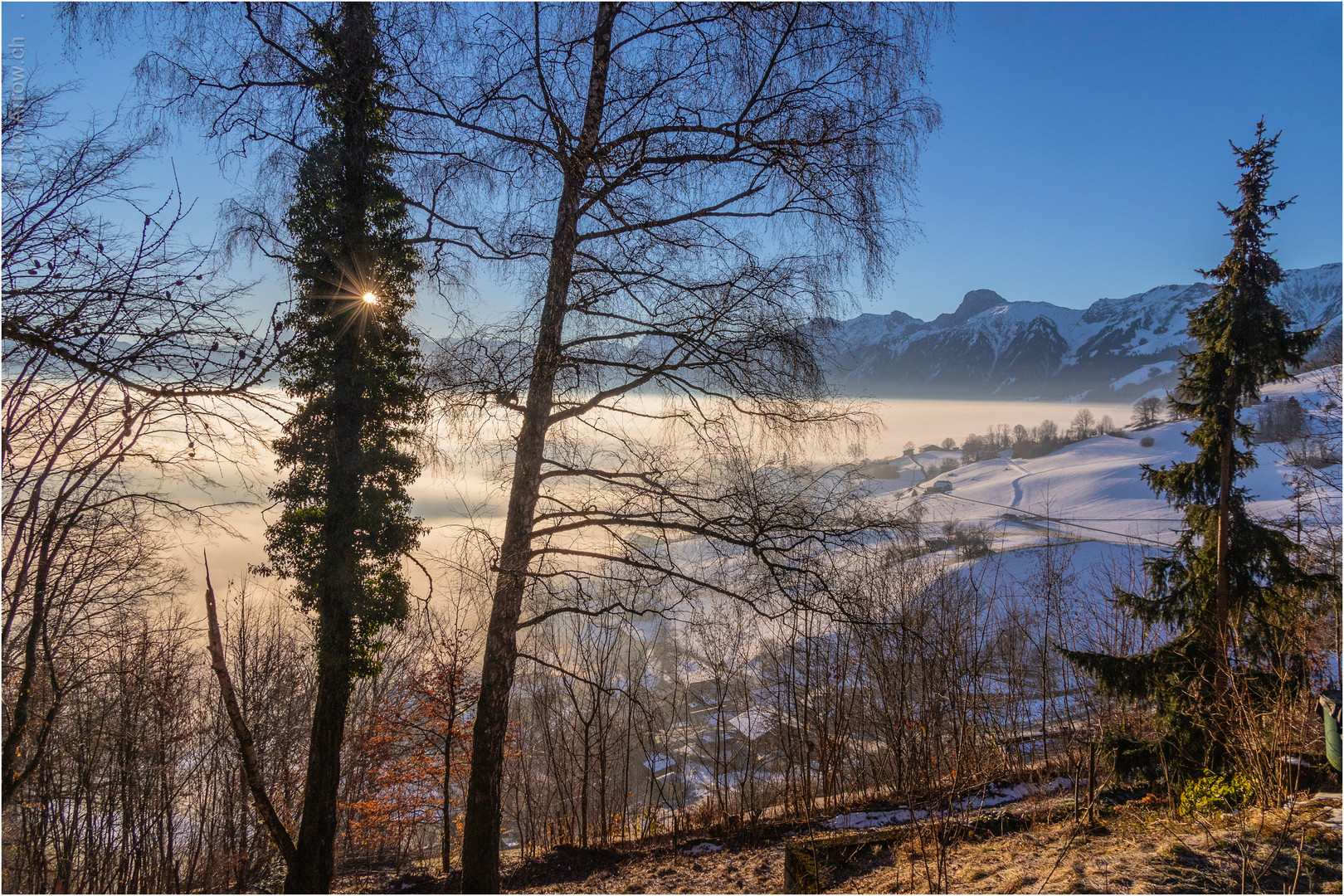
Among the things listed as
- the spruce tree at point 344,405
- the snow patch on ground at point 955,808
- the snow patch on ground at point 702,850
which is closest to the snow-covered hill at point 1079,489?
the snow patch on ground at point 955,808

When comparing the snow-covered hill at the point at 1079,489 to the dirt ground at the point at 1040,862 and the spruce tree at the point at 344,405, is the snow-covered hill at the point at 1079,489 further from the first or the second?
the spruce tree at the point at 344,405

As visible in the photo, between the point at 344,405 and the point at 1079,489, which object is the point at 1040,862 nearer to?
the point at 344,405

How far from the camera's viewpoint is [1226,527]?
948 centimetres

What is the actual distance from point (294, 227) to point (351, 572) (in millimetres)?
4207

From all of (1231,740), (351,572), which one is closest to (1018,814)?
(1231,740)

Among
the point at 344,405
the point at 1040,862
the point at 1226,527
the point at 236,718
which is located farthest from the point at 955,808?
the point at 344,405

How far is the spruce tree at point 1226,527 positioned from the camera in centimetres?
921

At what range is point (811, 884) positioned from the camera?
539 centimetres

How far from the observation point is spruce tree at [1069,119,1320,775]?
9211 millimetres

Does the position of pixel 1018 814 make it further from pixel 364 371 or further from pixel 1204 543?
pixel 364 371

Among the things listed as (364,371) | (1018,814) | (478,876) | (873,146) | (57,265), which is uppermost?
(873,146)

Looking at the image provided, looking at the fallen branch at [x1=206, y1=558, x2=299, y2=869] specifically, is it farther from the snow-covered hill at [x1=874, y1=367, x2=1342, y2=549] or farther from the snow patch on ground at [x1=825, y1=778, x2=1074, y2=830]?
the snow-covered hill at [x1=874, y1=367, x2=1342, y2=549]

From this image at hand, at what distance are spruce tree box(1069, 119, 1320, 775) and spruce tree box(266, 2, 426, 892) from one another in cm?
1192

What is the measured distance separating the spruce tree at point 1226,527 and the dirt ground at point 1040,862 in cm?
277
